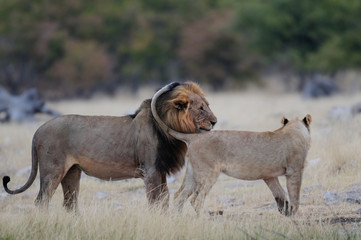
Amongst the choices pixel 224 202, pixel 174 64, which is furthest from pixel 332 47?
pixel 224 202

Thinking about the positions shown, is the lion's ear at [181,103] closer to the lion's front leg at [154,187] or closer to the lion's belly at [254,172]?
the lion's front leg at [154,187]

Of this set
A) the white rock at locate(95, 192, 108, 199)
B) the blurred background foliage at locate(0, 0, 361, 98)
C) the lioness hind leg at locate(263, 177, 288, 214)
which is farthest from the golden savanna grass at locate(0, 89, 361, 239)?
the blurred background foliage at locate(0, 0, 361, 98)

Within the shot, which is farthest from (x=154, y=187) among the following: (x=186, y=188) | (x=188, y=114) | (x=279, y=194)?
(x=279, y=194)

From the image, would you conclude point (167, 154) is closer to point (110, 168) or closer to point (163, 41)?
point (110, 168)

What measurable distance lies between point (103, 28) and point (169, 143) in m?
32.5

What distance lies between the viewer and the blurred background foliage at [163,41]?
108 feet

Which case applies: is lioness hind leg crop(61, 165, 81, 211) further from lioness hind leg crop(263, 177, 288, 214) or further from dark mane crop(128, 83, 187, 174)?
lioness hind leg crop(263, 177, 288, 214)

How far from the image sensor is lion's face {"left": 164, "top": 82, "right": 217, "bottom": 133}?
6.86 m

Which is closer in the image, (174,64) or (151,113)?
(151,113)

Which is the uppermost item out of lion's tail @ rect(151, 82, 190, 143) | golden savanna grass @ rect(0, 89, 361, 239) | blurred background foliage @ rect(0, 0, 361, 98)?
blurred background foliage @ rect(0, 0, 361, 98)

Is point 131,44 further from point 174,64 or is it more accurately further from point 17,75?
point 17,75

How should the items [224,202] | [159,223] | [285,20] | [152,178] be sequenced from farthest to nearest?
[285,20], [224,202], [152,178], [159,223]

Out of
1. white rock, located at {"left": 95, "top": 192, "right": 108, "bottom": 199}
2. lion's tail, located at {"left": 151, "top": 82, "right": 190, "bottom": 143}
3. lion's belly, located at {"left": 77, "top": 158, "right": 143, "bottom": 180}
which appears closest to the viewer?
lion's tail, located at {"left": 151, "top": 82, "right": 190, "bottom": 143}

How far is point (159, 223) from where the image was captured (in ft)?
19.0
